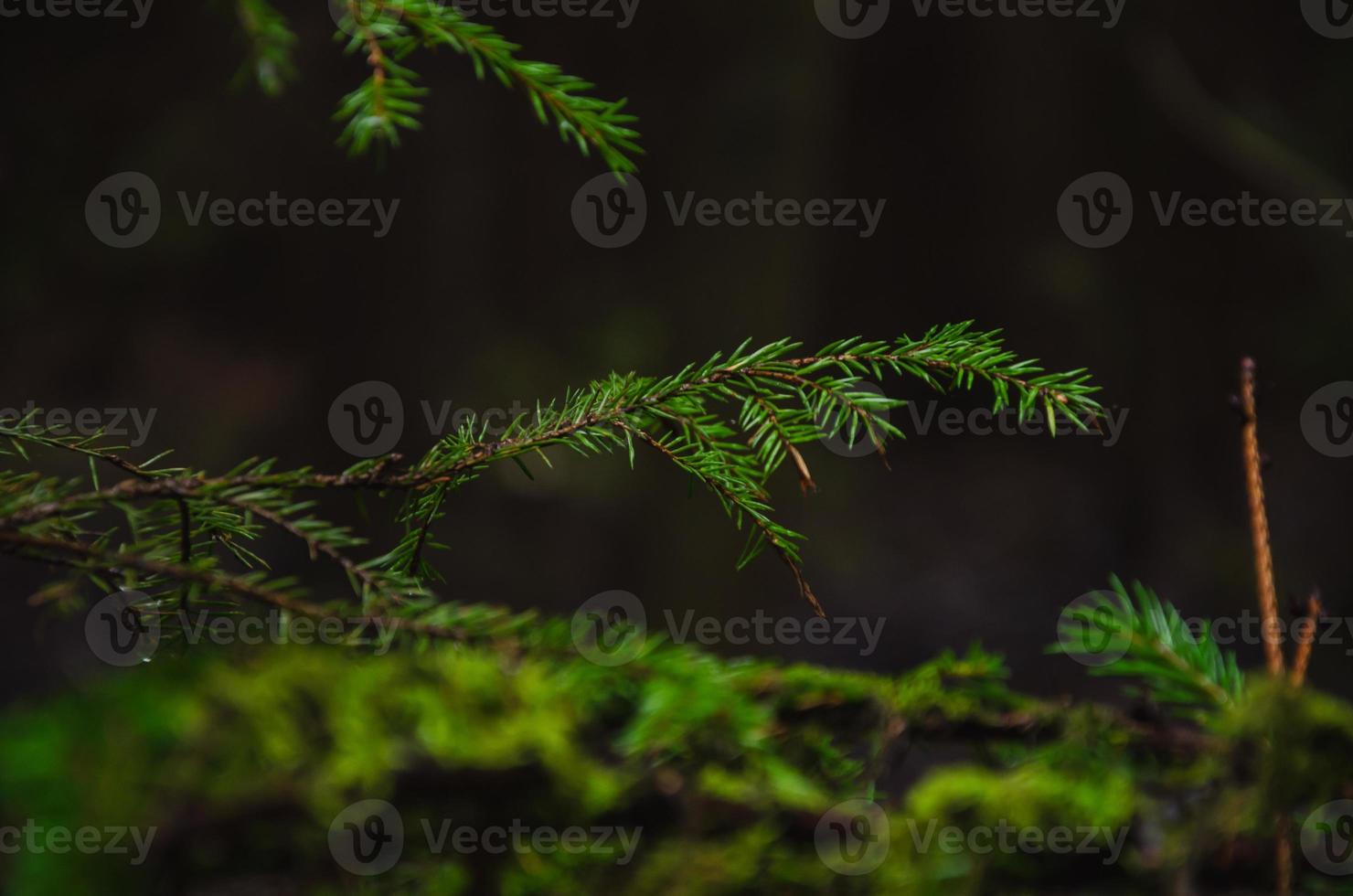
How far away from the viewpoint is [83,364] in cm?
489

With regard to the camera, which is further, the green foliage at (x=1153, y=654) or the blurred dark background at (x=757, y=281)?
the blurred dark background at (x=757, y=281)

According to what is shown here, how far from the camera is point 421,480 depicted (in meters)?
0.66

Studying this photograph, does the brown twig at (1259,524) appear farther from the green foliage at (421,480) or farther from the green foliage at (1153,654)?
the green foliage at (421,480)

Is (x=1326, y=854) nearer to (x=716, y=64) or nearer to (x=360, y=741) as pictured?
(x=360, y=741)

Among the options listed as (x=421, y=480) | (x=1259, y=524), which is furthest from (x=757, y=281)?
(x=421, y=480)

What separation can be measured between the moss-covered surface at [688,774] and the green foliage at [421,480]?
3.0 inches

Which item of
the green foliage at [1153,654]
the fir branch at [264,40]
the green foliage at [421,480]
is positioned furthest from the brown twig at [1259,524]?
the fir branch at [264,40]

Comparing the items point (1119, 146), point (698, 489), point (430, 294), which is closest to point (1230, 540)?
point (1119, 146)

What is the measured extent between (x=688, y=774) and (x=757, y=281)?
3535 mm

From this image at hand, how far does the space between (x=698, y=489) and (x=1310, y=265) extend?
174 inches

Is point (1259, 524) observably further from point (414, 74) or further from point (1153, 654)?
point (414, 74)

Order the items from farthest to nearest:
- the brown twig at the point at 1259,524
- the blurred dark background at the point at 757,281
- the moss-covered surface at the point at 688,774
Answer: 1. the blurred dark background at the point at 757,281
2. the brown twig at the point at 1259,524
3. the moss-covered surface at the point at 688,774

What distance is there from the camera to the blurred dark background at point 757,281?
4531 millimetres

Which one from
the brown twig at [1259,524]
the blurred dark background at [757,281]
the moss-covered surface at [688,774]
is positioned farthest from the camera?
the blurred dark background at [757,281]
